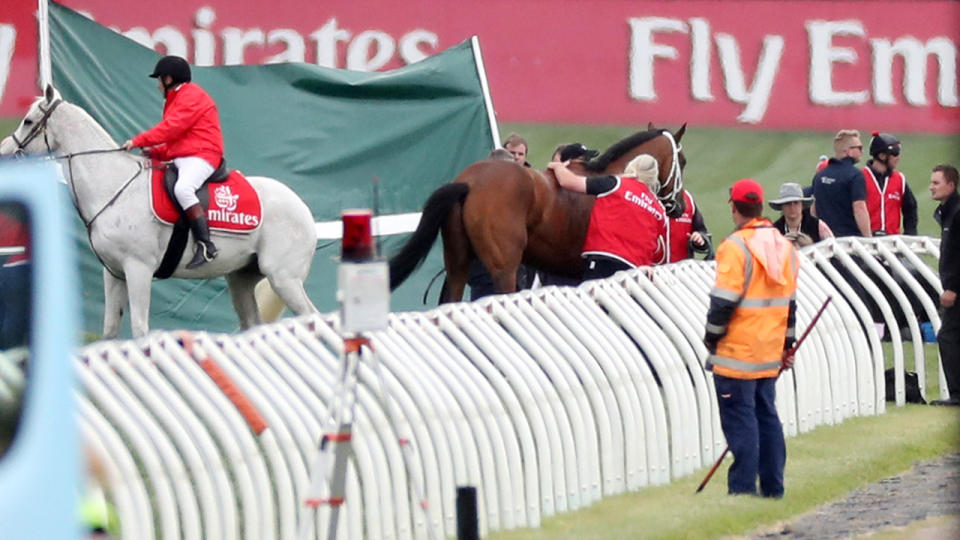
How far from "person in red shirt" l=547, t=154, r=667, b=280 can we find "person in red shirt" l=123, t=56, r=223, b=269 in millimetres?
2436

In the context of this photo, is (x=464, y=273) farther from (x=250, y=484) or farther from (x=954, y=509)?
(x=250, y=484)

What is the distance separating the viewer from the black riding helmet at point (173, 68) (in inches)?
452

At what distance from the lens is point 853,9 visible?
2081 centimetres

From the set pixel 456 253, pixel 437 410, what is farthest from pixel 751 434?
pixel 456 253

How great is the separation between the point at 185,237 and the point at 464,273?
80.1 inches

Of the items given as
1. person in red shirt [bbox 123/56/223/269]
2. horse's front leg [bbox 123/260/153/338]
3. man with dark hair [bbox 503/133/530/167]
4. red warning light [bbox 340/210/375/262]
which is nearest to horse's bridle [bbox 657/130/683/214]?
man with dark hair [bbox 503/133/530/167]

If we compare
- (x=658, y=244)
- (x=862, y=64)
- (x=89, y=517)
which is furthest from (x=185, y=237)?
(x=862, y=64)

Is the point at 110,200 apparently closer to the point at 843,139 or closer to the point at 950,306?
the point at 950,306

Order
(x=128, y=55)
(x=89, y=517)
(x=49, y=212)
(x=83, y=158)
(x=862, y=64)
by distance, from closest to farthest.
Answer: (x=49, y=212)
(x=89, y=517)
(x=83, y=158)
(x=128, y=55)
(x=862, y=64)

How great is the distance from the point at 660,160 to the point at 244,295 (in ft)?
10.1

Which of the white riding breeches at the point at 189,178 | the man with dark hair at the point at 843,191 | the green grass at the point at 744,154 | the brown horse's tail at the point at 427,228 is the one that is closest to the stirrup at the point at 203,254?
the white riding breeches at the point at 189,178

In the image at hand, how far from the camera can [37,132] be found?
37.9 feet

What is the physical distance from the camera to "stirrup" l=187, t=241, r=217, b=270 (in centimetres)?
1153

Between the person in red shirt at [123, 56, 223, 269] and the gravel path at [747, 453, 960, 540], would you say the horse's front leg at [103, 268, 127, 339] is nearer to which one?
the person in red shirt at [123, 56, 223, 269]
